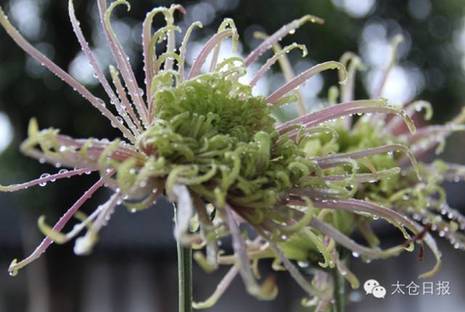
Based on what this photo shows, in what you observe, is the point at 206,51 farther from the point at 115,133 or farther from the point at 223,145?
the point at 115,133

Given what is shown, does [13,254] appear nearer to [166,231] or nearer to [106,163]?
[166,231]

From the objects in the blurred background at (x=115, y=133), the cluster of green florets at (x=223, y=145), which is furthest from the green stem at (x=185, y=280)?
the blurred background at (x=115, y=133)

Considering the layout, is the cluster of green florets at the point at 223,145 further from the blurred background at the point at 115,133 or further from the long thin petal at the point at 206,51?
the blurred background at the point at 115,133

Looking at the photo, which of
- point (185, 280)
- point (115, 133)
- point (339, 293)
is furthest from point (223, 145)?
point (115, 133)

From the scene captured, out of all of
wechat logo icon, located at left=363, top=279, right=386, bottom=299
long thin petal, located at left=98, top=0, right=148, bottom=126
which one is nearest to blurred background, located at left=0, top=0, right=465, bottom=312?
wechat logo icon, located at left=363, top=279, right=386, bottom=299

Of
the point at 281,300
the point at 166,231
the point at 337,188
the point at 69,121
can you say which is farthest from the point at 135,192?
the point at 281,300
